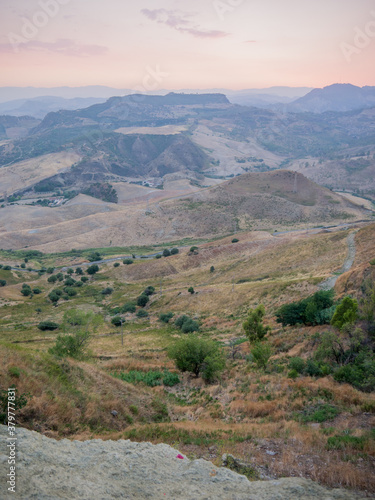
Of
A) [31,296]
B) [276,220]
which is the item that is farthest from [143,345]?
[276,220]

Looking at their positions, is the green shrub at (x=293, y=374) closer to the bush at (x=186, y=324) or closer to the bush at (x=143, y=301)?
the bush at (x=186, y=324)

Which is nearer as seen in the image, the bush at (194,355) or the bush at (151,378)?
the bush at (151,378)

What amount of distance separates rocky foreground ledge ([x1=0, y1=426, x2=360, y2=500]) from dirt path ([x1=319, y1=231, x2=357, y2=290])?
1124 inches

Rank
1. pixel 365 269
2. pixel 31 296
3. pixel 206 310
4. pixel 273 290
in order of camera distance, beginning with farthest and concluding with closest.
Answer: pixel 31 296
pixel 206 310
pixel 273 290
pixel 365 269

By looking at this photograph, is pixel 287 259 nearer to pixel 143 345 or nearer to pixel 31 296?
pixel 143 345

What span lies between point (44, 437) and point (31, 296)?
6749cm

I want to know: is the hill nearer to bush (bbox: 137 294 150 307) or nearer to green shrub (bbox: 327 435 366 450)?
bush (bbox: 137 294 150 307)

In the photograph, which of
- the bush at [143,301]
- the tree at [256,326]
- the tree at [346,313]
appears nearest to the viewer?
the tree at [346,313]

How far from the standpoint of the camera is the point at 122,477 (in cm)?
968

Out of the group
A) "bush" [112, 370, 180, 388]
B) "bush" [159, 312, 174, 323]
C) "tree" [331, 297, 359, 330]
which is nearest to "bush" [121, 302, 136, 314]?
"bush" [159, 312, 174, 323]

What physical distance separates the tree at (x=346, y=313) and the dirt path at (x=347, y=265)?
46.6 feet

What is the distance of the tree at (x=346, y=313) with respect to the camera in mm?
20594

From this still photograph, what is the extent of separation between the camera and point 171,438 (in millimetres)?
13250

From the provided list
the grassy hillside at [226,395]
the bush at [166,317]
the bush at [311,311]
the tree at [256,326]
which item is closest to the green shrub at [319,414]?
the grassy hillside at [226,395]
